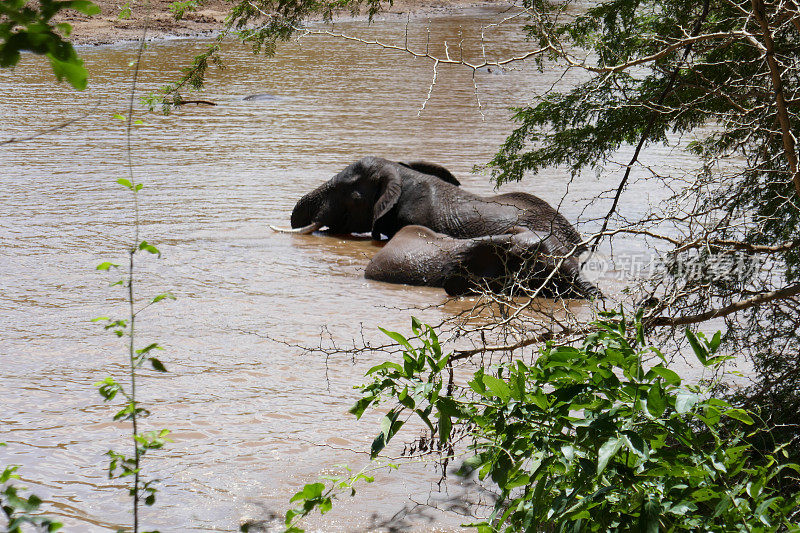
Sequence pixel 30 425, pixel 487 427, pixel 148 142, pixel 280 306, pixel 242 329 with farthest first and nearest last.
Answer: pixel 148 142 < pixel 280 306 < pixel 242 329 < pixel 30 425 < pixel 487 427

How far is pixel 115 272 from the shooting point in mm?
8703

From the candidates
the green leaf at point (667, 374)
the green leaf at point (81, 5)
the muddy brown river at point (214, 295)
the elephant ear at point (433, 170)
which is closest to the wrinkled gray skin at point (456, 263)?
the muddy brown river at point (214, 295)

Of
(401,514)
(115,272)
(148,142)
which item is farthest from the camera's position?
(148,142)

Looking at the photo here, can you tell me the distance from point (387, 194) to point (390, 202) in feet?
→ 0.46

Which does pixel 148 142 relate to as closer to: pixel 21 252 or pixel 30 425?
pixel 21 252

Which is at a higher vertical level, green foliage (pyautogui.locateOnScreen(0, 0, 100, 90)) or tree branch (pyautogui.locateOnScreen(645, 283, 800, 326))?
green foliage (pyautogui.locateOnScreen(0, 0, 100, 90))

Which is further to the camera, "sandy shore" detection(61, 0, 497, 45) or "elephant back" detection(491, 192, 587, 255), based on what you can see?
"sandy shore" detection(61, 0, 497, 45)

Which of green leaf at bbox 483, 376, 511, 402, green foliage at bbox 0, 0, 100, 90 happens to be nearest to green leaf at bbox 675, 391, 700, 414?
green leaf at bbox 483, 376, 511, 402

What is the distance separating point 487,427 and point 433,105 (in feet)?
54.4

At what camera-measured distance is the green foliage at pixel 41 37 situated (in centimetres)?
150

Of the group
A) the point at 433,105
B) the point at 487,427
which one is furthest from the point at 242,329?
the point at 433,105

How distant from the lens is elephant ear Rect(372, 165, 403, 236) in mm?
10680

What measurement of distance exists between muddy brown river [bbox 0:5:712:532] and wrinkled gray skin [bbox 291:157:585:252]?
56 centimetres

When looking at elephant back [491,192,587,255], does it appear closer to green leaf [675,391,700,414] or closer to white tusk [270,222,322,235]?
white tusk [270,222,322,235]
